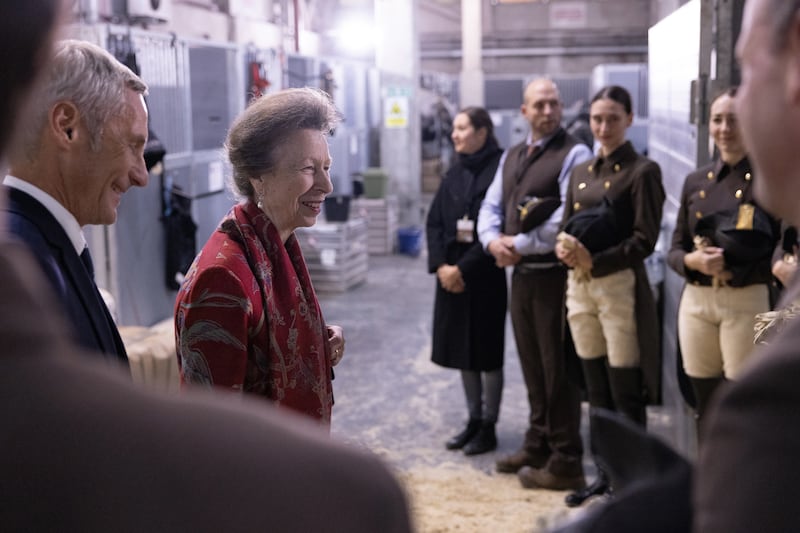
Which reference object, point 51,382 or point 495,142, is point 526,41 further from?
point 51,382

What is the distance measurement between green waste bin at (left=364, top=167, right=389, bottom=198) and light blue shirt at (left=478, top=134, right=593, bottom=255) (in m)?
6.24

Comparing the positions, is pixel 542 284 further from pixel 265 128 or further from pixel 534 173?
pixel 265 128

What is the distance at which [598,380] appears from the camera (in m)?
4.09

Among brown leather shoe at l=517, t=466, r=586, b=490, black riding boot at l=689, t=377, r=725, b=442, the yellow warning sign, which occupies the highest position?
the yellow warning sign

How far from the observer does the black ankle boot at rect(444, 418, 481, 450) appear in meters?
4.82

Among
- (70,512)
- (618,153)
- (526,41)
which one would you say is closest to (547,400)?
(618,153)

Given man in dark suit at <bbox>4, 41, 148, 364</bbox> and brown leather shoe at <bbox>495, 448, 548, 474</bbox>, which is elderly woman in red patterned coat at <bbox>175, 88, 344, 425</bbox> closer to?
man in dark suit at <bbox>4, 41, 148, 364</bbox>

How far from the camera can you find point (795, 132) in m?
0.78

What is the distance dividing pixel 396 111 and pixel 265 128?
9370mm

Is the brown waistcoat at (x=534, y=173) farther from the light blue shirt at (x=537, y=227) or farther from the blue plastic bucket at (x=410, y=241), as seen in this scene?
the blue plastic bucket at (x=410, y=241)

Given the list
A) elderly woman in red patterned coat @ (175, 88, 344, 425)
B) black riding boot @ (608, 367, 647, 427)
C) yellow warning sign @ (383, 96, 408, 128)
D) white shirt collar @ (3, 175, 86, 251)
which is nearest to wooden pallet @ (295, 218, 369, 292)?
yellow warning sign @ (383, 96, 408, 128)

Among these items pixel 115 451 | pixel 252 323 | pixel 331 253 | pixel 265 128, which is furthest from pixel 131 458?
pixel 331 253

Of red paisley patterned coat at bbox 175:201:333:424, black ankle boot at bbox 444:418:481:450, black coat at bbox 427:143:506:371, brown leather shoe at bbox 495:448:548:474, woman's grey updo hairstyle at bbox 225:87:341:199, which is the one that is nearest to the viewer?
red paisley patterned coat at bbox 175:201:333:424

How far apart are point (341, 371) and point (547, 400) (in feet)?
6.78
